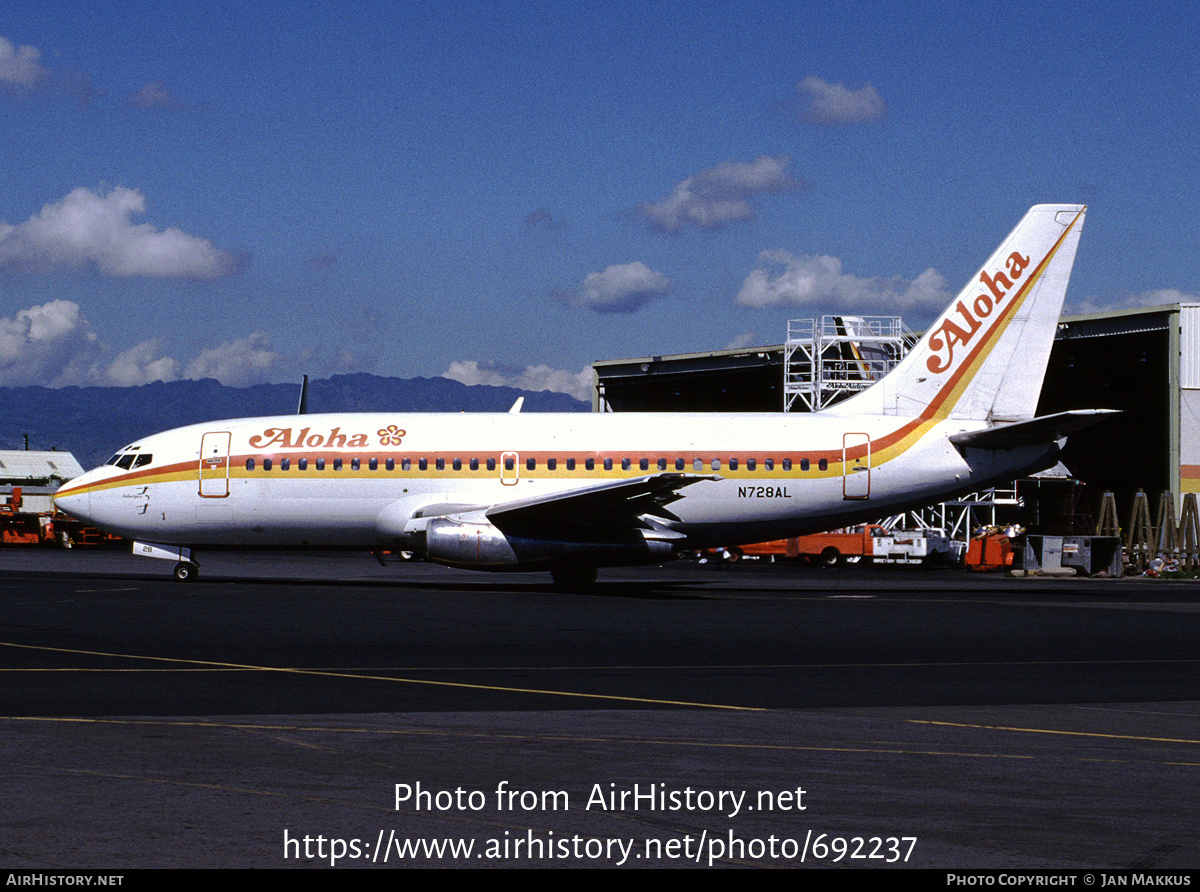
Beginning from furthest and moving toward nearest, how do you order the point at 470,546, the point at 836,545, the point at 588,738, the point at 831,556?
the point at 831,556
the point at 836,545
the point at 470,546
the point at 588,738

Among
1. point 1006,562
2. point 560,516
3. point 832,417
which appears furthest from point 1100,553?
point 560,516

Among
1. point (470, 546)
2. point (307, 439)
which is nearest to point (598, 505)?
point (470, 546)

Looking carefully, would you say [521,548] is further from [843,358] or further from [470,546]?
[843,358]

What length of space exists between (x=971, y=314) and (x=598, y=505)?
38.0 ft

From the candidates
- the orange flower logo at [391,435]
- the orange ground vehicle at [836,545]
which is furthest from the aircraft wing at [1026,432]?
the orange ground vehicle at [836,545]

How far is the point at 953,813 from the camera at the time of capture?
26.0ft

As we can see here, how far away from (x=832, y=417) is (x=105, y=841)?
2873 centimetres

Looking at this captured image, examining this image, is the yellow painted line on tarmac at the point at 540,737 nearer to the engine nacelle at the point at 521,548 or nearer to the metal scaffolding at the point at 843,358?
the engine nacelle at the point at 521,548

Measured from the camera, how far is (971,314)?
34312mm

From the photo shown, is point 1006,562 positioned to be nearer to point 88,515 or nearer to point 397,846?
point 88,515

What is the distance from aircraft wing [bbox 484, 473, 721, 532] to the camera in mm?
30297

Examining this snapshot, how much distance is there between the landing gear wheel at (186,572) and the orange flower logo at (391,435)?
628cm

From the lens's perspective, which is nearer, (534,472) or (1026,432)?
(1026,432)

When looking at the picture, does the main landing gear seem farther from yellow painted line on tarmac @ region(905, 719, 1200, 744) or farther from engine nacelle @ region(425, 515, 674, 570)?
yellow painted line on tarmac @ region(905, 719, 1200, 744)
